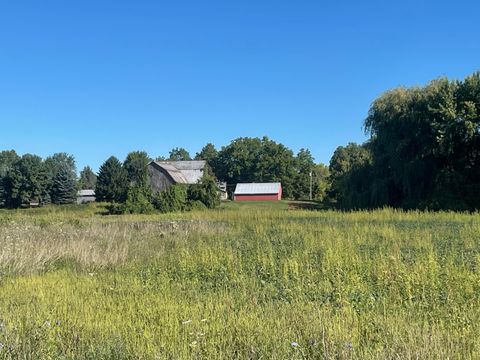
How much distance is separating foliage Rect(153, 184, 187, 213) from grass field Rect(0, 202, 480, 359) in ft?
96.9

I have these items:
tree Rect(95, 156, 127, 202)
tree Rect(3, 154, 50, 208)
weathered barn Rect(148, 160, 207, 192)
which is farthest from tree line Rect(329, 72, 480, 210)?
tree Rect(3, 154, 50, 208)

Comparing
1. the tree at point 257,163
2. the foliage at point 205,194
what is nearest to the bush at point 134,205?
the foliage at point 205,194

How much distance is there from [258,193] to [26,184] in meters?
46.8

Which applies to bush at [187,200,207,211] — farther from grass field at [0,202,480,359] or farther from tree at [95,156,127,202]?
grass field at [0,202,480,359]

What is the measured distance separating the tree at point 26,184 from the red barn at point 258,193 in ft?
130

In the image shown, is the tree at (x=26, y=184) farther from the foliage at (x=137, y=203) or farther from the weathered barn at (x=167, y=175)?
the foliage at (x=137, y=203)

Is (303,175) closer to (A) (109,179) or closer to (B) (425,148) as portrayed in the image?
(A) (109,179)

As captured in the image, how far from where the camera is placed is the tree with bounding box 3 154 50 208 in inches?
3228

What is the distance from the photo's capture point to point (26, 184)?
269 feet

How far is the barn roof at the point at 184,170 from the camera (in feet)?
209

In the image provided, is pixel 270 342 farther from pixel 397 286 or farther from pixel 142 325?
pixel 397 286

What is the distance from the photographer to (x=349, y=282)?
268 inches

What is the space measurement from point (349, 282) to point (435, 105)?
3178 centimetres

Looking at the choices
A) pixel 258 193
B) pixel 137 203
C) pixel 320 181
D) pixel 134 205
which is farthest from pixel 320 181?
pixel 134 205
